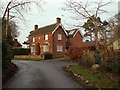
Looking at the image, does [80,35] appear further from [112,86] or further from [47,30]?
[112,86]

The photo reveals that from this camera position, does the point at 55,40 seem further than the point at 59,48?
No

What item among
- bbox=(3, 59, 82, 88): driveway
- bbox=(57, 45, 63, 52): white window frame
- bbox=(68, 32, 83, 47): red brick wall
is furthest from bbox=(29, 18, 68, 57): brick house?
bbox=(3, 59, 82, 88): driveway

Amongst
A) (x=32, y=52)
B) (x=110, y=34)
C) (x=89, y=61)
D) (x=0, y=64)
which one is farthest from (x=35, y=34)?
(x=0, y=64)

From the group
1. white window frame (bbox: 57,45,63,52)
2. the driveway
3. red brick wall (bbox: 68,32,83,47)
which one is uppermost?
red brick wall (bbox: 68,32,83,47)

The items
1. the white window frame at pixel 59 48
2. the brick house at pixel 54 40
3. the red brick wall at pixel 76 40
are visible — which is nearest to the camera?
the brick house at pixel 54 40

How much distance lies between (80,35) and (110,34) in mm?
18851

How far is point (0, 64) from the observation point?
59.6ft

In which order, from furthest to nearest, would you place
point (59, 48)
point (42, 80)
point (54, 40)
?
point (59, 48), point (54, 40), point (42, 80)

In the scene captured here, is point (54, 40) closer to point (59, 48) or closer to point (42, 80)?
point (59, 48)

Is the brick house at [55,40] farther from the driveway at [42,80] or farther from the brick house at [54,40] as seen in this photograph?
the driveway at [42,80]

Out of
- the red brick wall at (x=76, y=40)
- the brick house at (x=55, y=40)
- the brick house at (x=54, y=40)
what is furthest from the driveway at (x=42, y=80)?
the red brick wall at (x=76, y=40)

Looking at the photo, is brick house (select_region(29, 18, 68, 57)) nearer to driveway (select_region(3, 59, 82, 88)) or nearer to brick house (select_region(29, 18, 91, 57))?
brick house (select_region(29, 18, 91, 57))

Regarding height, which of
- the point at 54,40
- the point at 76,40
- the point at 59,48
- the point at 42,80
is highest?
the point at 76,40

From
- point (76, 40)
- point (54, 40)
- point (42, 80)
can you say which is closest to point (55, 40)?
point (54, 40)
